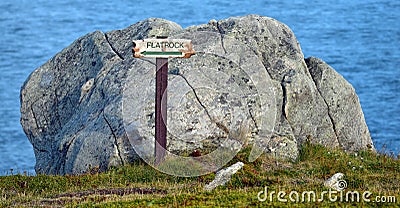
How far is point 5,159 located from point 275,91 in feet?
121

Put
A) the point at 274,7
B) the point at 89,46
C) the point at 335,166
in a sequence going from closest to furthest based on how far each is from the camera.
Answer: the point at 335,166, the point at 89,46, the point at 274,7

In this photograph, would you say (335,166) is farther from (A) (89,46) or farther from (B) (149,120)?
(A) (89,46)

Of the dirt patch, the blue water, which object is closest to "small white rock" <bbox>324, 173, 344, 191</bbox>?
the dirt patch

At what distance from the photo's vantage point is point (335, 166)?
25078 millimetres

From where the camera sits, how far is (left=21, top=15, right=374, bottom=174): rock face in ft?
84.5

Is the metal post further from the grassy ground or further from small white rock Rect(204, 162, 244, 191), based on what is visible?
small white rock Rect(204, 162, 244, 191)

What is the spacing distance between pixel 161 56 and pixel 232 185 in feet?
13.5

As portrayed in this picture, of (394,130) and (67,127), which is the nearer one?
(67,127)

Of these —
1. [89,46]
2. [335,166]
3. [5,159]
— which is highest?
[89,46]

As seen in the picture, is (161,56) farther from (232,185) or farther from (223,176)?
(232,185)

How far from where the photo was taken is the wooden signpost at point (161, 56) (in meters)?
24.4

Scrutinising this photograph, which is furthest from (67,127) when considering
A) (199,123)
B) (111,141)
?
(199,123)

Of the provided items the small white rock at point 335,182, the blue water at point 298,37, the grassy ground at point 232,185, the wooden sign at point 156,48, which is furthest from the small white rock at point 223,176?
the blue water at point 298,37

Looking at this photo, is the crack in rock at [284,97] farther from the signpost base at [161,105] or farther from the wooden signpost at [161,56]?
the signpost base at [161,105]
